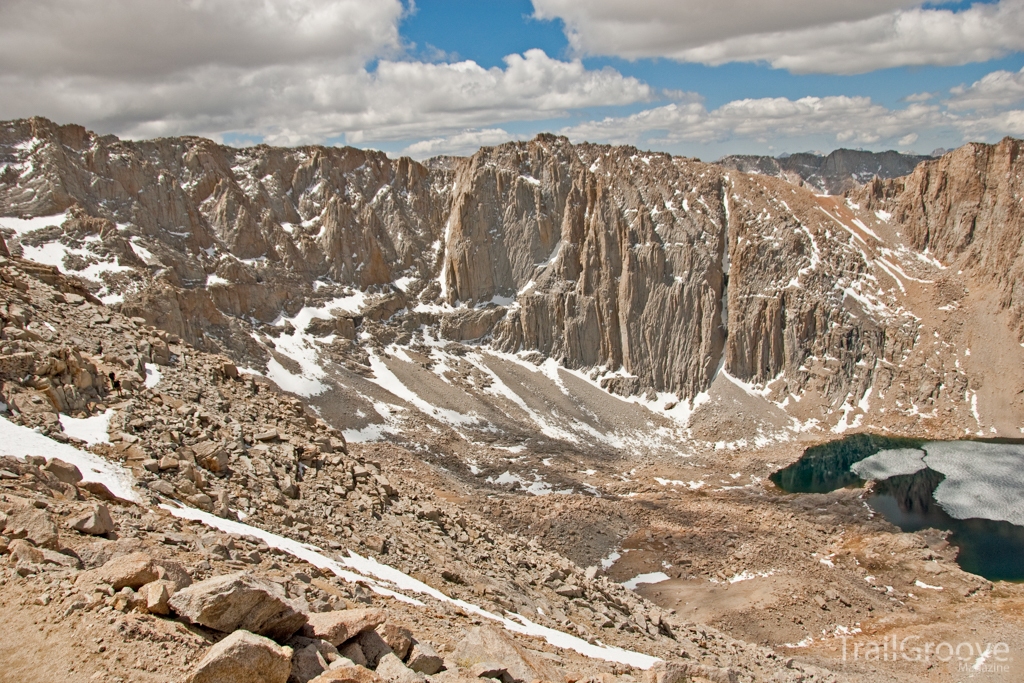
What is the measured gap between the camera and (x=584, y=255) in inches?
3927

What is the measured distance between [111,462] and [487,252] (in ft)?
285

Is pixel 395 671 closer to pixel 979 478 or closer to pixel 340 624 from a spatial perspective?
pixel 340 624

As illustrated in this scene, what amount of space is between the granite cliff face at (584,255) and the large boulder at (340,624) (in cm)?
6605

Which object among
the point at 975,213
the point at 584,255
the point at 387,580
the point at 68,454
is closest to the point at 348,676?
the point at 387,580

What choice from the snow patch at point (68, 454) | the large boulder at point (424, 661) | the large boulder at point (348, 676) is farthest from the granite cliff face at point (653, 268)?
the large boulder at point (348, 676)

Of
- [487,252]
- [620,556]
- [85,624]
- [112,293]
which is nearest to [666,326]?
[487,252]

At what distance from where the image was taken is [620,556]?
1743 inches

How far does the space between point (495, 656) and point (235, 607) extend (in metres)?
5.32

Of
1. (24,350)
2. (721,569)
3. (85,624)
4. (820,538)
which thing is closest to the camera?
(85,624)

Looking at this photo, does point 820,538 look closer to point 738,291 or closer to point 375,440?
point 375,440

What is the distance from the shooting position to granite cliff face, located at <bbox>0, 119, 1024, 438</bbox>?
269ft

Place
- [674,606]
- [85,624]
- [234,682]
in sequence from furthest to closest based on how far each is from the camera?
[674,606], [85,624], [234,682]

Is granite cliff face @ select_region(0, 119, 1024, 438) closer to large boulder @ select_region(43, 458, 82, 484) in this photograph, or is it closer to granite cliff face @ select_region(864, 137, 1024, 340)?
granite cliff face @ select_region(864, 137, 1024, 340)

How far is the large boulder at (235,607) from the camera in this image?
902cm
